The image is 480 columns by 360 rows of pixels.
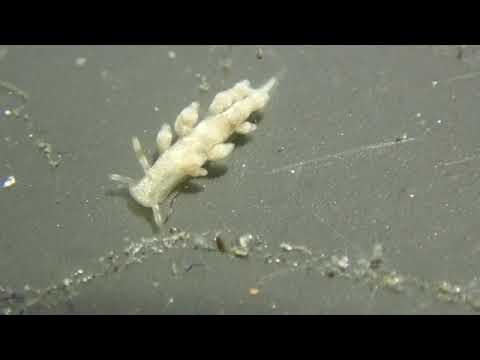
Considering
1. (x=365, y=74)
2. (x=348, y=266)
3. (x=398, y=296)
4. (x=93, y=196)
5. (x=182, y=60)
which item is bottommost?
(x=398, y=296)

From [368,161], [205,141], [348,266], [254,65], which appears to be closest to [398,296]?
[348,266]

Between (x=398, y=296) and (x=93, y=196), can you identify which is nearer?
(x=398, y=296)

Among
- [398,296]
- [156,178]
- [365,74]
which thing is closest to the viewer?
[398,296]

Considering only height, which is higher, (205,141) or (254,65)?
(254,65)

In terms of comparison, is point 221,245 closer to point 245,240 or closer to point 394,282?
point 245,240

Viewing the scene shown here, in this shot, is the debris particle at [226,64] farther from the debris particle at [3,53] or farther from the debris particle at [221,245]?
the debris particle at [3,53]
